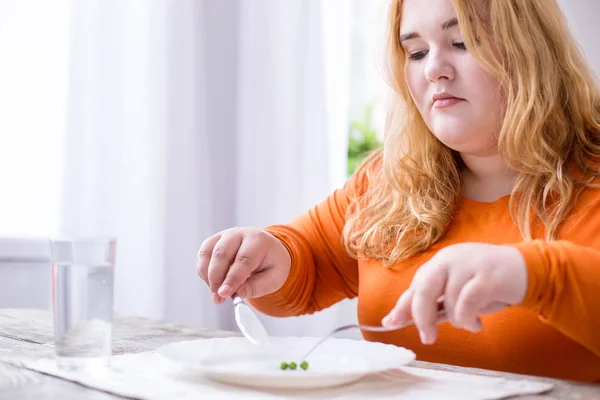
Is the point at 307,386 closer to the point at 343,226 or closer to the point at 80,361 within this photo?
the point at 80,361

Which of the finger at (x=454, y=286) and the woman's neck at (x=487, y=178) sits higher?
the woman's neck at (x=487, y=178)

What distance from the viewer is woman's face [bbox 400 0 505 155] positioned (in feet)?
3.84

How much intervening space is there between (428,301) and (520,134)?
538mm

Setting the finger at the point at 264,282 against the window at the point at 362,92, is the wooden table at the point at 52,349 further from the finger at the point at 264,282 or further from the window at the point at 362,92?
the window at the point at 362,92

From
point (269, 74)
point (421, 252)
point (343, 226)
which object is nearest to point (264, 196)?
point (269, 74)

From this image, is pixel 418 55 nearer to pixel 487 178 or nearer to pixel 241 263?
pixel 487 178

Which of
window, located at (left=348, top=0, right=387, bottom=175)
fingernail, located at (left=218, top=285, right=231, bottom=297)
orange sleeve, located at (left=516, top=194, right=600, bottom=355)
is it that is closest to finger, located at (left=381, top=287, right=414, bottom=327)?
orange sleeve, located at (left=516, top=194, right=600, bottom=355)

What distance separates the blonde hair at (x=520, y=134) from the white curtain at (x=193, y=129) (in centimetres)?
127

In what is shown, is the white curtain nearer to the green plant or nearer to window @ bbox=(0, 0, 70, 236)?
window @ bbox=(0, 0, 70, 236)

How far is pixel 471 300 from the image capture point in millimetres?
702

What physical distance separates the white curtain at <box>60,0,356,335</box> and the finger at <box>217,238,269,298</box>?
1273 millimetres

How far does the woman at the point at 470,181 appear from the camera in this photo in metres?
1.10

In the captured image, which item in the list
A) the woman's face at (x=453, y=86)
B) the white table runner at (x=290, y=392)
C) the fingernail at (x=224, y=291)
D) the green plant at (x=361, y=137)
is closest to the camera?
the white table runner at (x=290, y=392)

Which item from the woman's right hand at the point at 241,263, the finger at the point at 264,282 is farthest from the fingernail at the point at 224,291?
the finger at the point at 264,282
